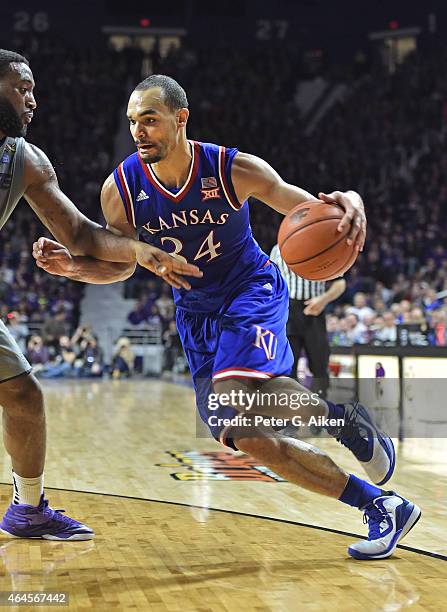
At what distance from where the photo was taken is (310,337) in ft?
24.3

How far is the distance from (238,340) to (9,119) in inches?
51.0

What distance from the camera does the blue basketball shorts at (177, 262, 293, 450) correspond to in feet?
11.3

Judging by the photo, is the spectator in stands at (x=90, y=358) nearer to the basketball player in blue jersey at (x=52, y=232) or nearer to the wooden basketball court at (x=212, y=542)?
the wooden basketball court at (x=212, y=542)

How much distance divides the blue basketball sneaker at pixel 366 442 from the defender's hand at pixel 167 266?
95cm

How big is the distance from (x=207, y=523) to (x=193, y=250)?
133 cm

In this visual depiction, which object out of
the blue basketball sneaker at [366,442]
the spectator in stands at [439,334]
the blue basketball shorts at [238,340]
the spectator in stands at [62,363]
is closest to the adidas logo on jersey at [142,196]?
the blue basketball shorts at [238,340]

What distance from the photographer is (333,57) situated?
25938 millimetres

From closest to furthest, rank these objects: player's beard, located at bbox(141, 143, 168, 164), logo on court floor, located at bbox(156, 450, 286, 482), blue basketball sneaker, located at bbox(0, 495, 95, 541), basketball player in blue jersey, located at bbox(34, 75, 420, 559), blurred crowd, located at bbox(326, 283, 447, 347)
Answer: basketball player in blue jersey, located at bbox(34, 75, 420, 559) → player's beard, located at bbox(141, 143, 168, 164) → blue basketball sneaker, located at bbox(0, 495, 95, 541) → logo on court floor, located at bbox(156, 450, 286, 482) → blurred crowd, located at bbox(326, 283, 447, 347)

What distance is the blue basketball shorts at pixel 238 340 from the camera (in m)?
3.43

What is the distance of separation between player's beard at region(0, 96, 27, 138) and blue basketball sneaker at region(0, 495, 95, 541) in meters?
1.62

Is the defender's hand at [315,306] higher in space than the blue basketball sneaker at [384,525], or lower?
higher

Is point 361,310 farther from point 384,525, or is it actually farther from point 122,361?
point 384,525

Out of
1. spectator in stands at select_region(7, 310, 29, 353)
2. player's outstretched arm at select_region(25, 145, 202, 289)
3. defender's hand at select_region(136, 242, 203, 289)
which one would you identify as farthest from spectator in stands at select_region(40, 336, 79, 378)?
defender's hand at select_region(136, 242, 203, 289)

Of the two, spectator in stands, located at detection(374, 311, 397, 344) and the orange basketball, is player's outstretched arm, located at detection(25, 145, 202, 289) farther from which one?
spectator in stands, located at detection(374, 311, 397, 344)
